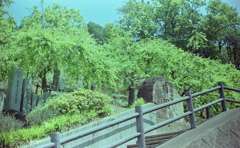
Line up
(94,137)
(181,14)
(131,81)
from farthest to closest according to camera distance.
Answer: (181,14) < (131,81) < (94,137)

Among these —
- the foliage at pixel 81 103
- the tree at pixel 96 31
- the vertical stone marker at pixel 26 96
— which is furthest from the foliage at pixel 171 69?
the tree at pixel 96 31

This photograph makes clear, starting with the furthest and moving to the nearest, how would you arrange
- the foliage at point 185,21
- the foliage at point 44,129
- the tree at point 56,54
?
1. the foliage at point 185,21
2. the tree at point 56,54
3. the foliage at point 44,129

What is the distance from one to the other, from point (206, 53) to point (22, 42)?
21472 mm

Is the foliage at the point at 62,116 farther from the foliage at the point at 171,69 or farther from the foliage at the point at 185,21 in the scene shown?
the foliage at the point at 185,21

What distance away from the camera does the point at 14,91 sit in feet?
24.0

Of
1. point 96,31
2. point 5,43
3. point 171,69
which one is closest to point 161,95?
point 171,69

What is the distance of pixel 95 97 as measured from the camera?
7.18m

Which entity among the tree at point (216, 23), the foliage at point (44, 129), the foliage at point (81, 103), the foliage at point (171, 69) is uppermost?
the tree at point (216, 23)

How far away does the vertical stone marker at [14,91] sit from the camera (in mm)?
7254

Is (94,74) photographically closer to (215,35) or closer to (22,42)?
(22,42)

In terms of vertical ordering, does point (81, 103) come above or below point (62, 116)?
above

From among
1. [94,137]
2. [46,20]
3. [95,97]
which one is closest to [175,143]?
[94,137]

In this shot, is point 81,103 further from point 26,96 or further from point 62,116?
point 26,96

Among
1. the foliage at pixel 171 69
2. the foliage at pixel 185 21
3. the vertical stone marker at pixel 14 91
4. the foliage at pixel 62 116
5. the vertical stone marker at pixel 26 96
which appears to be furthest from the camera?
the foliage at pixel 185 21
